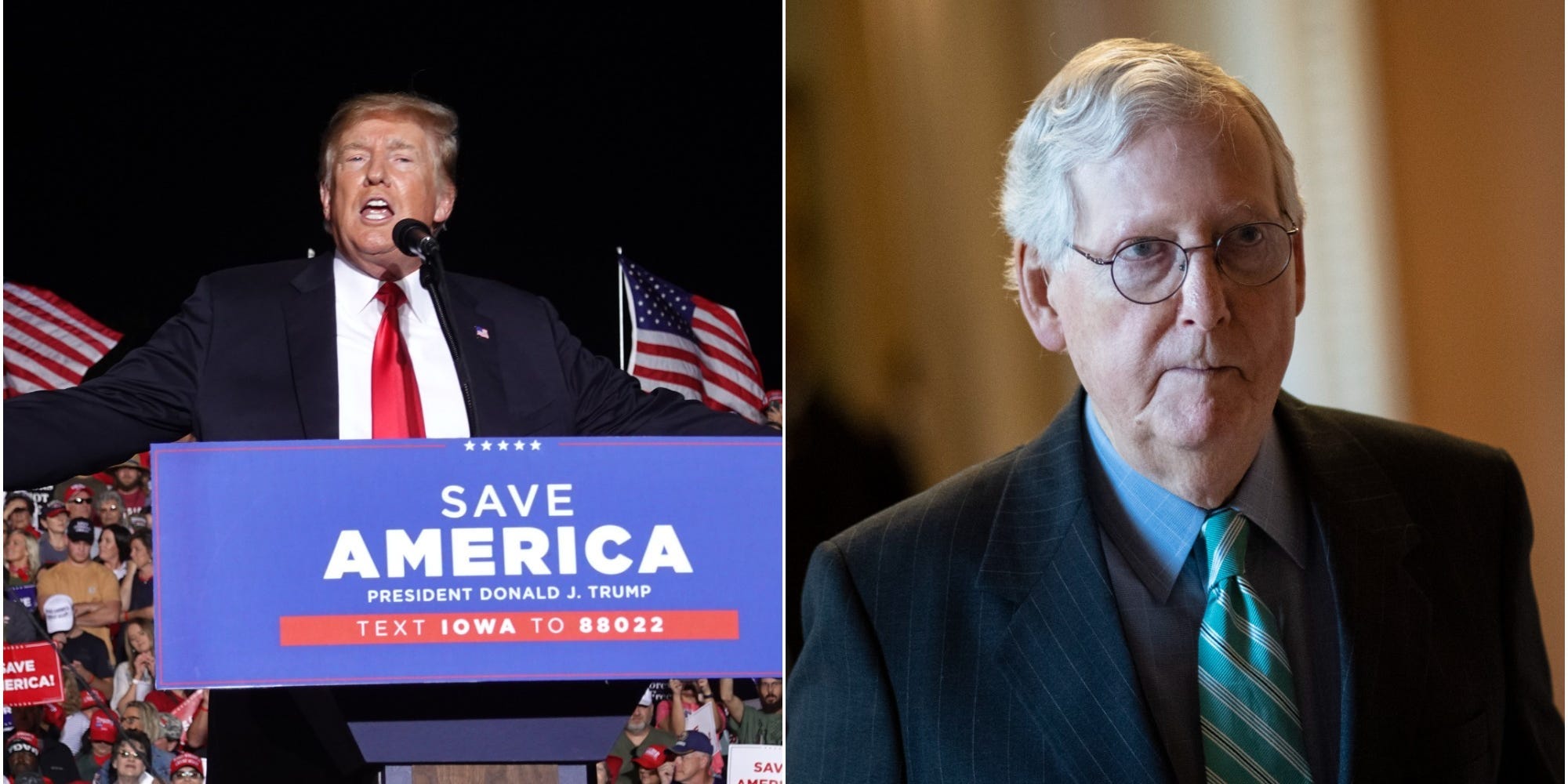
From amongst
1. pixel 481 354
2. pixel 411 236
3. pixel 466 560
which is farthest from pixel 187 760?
pixel 411 236

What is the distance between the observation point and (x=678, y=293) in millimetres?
2424

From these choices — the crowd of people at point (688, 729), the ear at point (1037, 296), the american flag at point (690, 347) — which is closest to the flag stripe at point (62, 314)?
the american flag at point (690, 347)

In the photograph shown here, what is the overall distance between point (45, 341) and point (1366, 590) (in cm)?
224

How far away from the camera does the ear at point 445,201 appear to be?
2.39 m

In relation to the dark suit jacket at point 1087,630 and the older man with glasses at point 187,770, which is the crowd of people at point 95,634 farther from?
the dark suit jacket at point 1087,630

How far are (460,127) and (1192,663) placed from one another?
1.59 meters

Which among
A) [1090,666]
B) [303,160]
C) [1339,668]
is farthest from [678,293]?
[1339,668]

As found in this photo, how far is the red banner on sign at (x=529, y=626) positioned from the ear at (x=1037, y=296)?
2.92 ft

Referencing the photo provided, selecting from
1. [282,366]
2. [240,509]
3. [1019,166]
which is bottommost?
[240,509]

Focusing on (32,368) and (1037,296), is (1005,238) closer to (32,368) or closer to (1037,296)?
Answer: (1037,296)

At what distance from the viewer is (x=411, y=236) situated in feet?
7.74

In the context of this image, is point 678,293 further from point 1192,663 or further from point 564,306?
point 1192,663

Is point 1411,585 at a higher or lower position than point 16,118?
lower

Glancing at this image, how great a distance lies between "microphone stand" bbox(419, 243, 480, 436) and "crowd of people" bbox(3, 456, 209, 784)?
0.59m
